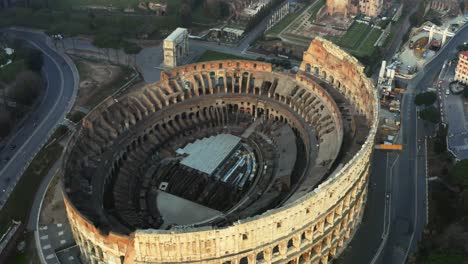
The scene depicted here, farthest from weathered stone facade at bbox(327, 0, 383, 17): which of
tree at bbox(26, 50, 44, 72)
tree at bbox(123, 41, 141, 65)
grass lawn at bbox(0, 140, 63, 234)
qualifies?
grass lawn at bbox(0, 140, 63, 234)

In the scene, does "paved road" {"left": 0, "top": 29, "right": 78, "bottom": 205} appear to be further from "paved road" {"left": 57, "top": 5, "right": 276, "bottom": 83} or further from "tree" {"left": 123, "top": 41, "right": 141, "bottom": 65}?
"tree" {"left": 123, "top": 41, "right": 141, "bottom": 65}

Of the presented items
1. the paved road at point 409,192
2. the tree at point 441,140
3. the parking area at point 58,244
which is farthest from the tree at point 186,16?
the parking area at point 58,244

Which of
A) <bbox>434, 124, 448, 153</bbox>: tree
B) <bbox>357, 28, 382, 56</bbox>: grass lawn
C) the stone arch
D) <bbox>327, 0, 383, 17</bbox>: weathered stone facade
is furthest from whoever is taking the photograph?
<bbox>327, 0, 383, 17</bbox>: weathered stone facade

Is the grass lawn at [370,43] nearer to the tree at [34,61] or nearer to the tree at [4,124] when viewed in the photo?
the tree at [34,61]

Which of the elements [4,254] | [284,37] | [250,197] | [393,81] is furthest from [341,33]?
[4,254]

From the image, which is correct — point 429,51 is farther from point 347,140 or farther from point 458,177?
point 347,140

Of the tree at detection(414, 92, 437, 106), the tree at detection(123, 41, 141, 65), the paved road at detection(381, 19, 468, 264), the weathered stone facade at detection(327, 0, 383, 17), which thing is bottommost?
the paved road at detection(381, 19, 468, 264)

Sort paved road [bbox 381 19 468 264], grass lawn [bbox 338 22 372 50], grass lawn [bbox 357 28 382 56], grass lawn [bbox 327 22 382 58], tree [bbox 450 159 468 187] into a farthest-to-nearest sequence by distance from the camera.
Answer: grass lawn [bbox 338 22 372 50], grass lawn [bbox 327 22 382 58], grass lawn [bbox 357 28 382 56], tree [bbox 450 159 468 187], paved road [bbox 381 19 468 264]
